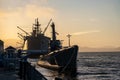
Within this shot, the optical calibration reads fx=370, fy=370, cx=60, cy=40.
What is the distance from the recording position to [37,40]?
459 ft

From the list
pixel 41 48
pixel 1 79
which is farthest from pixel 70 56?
pixel 41 48

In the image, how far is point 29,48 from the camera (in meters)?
144

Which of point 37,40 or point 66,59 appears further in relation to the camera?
point 37,40

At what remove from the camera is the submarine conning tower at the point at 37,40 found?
13988 centimetres

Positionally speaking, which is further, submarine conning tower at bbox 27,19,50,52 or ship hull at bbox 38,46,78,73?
submarine conning tower at bbox 27,19,50,52

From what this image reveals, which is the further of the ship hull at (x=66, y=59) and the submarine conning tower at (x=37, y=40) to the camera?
the submarine conning tower at (x=37, y=40)

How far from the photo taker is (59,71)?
7475 centimetres

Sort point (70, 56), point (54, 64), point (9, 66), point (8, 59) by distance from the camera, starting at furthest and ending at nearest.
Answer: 1. point (54, 64)
2. point (70, 56)
3. point (8, 59)
4. point (9, 66)

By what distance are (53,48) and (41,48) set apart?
47.6 metres

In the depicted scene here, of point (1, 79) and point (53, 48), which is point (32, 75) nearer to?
point (1, 79)

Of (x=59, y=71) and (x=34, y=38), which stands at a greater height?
(x=34, y=38)

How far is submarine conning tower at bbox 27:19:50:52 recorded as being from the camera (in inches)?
5507

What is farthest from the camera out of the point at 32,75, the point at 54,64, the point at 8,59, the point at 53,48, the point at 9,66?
the point at 53,48

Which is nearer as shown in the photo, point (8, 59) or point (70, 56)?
point (8, 59)
